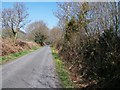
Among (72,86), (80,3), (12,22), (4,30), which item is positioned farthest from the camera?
(4,30)

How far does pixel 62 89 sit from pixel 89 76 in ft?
6.72

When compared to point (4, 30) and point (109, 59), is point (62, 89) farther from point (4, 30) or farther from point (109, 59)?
point (4, 30)

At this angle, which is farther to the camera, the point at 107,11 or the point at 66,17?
the point at 66,17

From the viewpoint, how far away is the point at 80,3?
24.0m

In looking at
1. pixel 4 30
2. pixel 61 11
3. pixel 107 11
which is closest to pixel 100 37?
pixel 107 11

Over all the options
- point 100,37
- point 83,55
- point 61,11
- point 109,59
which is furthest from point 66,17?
point 109,59

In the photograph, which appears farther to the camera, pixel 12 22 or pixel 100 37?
pixel 12 22

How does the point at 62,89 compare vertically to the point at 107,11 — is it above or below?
below

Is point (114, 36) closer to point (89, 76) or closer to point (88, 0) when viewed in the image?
point (89, 76)

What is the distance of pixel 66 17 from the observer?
30.4 meters

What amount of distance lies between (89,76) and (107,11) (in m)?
3.64

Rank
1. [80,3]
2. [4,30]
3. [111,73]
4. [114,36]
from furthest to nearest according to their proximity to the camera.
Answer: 1. [4,30]
2. [80,3]
3. [114,36]
4. [111,73]

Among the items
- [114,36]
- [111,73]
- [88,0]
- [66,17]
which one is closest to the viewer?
[111,73]

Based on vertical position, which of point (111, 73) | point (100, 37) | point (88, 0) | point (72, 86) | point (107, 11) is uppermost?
point (88, 0)
